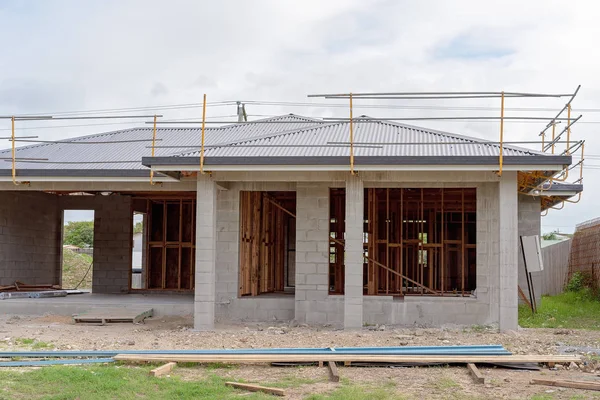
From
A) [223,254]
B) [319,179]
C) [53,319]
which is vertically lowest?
[53,319]

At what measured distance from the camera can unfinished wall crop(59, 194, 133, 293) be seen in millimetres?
23547

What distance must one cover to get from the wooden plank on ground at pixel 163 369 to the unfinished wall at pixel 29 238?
39.5 ft

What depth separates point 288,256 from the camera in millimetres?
25984

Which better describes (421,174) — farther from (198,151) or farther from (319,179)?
(198,151)

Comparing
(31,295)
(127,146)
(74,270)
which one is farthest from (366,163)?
(74,270)

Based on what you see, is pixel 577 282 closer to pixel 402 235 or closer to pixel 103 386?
pixel 402 235

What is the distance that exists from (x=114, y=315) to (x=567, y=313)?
38.5ft

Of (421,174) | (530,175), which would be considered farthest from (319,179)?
(530,175)

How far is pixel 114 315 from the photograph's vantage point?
58.9ft

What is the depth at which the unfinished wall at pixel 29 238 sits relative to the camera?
21438 millimetres

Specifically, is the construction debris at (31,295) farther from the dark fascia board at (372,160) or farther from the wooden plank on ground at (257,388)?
the wooden plank on ground at (257,388)

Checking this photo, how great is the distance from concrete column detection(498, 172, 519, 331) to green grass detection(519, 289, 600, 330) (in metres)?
1.93

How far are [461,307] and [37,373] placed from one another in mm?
9658

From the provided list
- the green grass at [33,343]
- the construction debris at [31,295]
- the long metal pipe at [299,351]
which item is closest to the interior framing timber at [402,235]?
the long metal pipe at [299,351]
